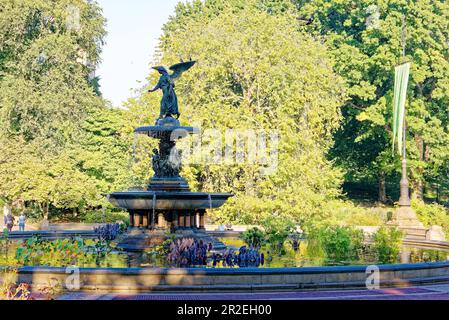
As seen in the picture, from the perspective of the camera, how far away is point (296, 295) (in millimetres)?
16344

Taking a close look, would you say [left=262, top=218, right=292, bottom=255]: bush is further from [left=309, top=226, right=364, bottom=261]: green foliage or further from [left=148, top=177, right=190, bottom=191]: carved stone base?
[left=148, top=177, right=190, bottom=191]: carved stone base

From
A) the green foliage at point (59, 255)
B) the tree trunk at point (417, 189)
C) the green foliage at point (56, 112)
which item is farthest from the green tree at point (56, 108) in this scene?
the green foliage at point (59, 255)

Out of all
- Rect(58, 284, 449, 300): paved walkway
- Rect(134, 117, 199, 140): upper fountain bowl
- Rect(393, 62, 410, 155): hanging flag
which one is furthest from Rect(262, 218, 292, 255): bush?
Rect(393, 62, 410, 155): hanging flag

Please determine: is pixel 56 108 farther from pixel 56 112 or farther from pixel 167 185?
pixel 167 185

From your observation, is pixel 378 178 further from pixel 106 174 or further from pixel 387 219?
pixel 106 174

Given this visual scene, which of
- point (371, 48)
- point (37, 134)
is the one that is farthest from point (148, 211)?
point (371, 48)

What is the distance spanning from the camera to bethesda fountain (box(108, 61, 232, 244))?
78.2 feet

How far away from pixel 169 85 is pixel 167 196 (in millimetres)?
4178

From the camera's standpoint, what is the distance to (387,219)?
4788 centimetres

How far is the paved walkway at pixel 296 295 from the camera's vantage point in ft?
51.7

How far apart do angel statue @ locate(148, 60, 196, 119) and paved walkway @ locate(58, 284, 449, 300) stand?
1077cm
